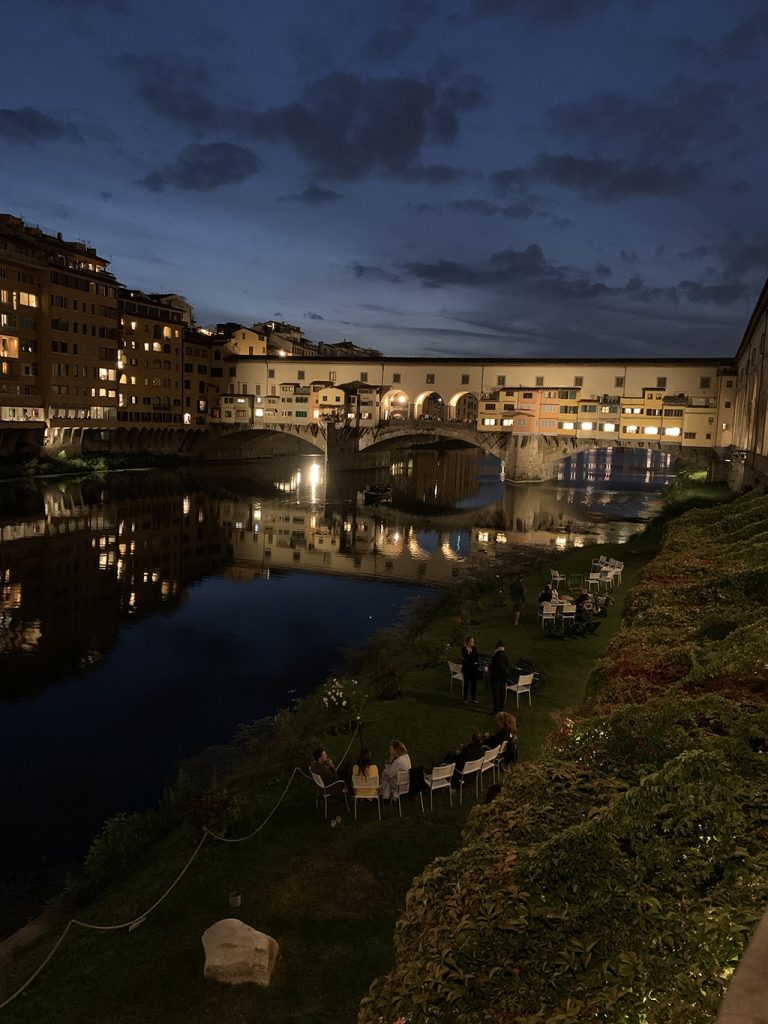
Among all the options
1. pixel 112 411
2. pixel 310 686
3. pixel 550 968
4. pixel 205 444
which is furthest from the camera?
pixel 205 444

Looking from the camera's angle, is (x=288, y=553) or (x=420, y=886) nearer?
(x=420, y=886)

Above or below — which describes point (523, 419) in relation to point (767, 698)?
above

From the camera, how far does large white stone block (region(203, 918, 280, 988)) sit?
8047 millimetres


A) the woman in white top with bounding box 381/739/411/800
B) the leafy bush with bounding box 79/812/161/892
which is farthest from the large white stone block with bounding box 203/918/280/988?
the leafy bush with bounding box 79/812/161/892

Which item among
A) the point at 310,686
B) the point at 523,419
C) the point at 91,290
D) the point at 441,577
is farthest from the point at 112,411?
the point at 310,686

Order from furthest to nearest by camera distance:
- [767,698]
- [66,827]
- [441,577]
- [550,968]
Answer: [441,577]
[66,827]
[767,698]
[550,968]

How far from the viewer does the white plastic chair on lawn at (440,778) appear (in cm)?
1180

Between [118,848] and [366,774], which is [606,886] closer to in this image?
[366,774]

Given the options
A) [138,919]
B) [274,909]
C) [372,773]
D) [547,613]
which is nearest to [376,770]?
[372,773]

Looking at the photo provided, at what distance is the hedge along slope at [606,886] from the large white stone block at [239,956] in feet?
11.5

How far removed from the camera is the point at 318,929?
29.5 feet

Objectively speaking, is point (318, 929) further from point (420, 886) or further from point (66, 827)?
point (66, 827)

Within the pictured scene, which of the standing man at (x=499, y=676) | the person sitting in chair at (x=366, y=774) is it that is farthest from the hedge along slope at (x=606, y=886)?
the standing man at (x=499, y=676)

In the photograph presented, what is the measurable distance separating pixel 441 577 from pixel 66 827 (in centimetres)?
2800
